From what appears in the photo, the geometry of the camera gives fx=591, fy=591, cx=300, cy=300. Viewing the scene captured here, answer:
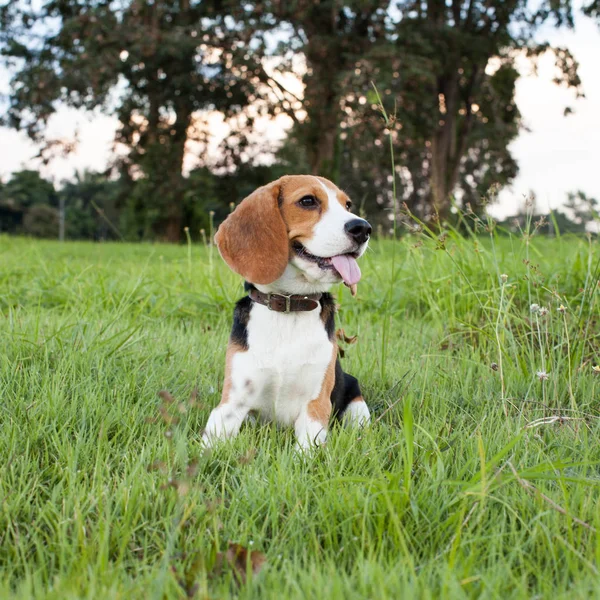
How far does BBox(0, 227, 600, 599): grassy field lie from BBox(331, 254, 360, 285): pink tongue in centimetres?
70

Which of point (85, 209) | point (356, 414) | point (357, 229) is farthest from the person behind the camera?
point (85, 209)

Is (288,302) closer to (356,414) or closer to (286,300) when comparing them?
(286,300)

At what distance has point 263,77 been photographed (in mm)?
17422

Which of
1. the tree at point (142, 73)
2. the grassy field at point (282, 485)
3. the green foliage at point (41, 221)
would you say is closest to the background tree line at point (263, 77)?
the tree at point (142, 73)

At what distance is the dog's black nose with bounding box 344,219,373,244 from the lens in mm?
2635

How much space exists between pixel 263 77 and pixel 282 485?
1696 centimetres

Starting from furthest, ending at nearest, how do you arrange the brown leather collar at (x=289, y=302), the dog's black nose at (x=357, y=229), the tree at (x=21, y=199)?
the tree at (x=21, y=199) → the brown leather collar at (x=289, y=302) → the dog's black nose at (x=357, y=229)

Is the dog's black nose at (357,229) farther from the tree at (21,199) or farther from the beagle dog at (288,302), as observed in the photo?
the tree at (21,199)

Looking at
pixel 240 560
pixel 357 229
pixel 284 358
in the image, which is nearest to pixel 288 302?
pixel 284 358

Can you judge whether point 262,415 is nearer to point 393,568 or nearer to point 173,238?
point 393,568

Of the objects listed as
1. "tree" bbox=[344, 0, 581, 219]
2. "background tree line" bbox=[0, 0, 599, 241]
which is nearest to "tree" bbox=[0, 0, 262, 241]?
"background tree line" bbox=[0, 0, 599, 241]

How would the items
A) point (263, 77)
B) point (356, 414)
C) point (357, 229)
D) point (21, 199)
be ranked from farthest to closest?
1. point (21, 199)
2. point (263, 77)
3. point (356, 414)
4. point (357, 229)

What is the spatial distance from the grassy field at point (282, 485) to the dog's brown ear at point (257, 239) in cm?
67

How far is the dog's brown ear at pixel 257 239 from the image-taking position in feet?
8.90
